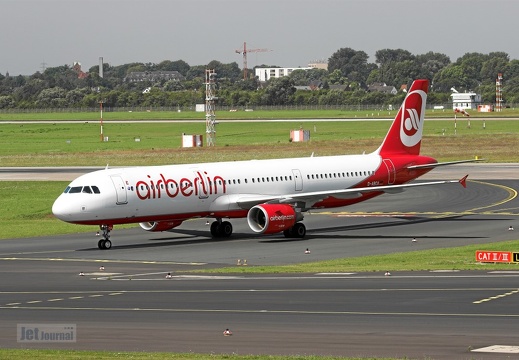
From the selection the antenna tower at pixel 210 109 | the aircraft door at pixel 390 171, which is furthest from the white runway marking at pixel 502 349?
the antenna tower at pixel 210 109

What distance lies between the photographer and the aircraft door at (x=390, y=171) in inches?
2530

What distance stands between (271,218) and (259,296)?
19.1 metres

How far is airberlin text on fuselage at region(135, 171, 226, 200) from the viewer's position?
54125 mm

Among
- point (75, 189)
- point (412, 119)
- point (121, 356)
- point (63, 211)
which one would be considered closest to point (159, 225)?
point (75, 189)

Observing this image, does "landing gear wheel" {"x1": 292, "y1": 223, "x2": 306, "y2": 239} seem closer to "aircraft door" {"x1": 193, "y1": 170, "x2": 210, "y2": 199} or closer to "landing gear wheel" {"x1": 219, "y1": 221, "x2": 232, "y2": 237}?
"landing gear wheel" {"x1": 219, "y1": 221, "x2": 232, "y2": 237}

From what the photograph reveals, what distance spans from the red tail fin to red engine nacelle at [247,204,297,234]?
11.5 meters

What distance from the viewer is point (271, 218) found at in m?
55.4

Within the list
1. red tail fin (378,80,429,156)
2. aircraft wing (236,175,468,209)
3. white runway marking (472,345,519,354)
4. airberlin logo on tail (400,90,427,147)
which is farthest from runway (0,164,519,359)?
airberlin logo on tail (400,90,427,147)

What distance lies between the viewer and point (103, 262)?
48.9m

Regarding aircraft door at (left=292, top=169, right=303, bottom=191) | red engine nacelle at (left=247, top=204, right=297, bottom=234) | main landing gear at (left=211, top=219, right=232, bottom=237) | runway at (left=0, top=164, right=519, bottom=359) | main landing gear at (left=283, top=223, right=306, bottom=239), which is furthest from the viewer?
aircraft door at (left=292, top=169, right=303, bottom=191)

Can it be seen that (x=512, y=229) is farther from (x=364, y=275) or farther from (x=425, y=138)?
(x=425, y=138)

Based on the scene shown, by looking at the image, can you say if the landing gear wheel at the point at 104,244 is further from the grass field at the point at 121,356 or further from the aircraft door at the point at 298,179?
the grass field at the point at 121,356

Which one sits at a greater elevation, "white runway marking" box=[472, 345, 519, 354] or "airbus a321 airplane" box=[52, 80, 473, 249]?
"airbus a321 airplane" box=[52, 80, 473, 249]

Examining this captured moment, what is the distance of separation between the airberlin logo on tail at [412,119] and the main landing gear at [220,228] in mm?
14223
